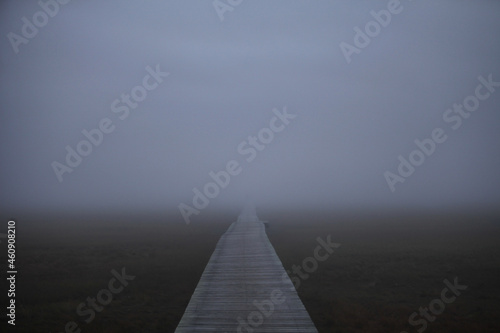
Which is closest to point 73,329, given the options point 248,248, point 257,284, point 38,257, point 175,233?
point 257,284

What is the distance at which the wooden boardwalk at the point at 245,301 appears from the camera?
9.31 m

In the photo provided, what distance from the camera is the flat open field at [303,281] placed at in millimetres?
11680

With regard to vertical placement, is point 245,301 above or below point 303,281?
below

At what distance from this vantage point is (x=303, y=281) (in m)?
16.2

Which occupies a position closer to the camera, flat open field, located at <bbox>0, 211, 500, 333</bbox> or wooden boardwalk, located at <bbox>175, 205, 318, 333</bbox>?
wooden boardwalk, located at <bbox>175, 205, 318, 333</bbox>

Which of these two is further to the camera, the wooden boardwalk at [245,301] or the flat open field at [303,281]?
the flat open field at [303,281]

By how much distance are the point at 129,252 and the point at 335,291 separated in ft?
43.2

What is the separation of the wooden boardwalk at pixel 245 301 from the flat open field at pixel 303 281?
3.50 feet

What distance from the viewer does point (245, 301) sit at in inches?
438

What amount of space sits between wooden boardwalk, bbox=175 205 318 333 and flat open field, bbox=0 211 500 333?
107 cm

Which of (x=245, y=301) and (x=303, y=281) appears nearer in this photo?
(x=245, y=301)

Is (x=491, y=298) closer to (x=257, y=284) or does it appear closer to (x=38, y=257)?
(x=257, y=284)

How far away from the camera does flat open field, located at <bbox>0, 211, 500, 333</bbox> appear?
460 inches

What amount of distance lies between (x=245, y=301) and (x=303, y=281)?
18.5 ft
